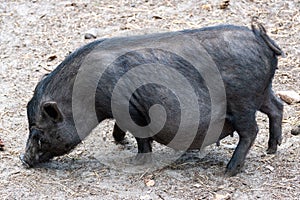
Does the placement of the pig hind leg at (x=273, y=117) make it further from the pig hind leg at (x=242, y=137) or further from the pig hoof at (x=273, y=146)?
the pig hind leg at (x=242, y=137)

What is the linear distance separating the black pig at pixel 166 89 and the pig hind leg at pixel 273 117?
0.43 ft

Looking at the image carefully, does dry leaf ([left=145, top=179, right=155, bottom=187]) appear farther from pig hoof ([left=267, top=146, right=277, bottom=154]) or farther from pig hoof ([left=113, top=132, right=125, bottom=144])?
pig hoof ([left=267, top=146, right=277, bottom=154])

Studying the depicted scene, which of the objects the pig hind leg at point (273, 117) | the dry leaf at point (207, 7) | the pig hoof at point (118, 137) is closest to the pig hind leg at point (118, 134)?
the pig hoof at point (118, 137)

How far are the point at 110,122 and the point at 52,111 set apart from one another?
3.70 feet

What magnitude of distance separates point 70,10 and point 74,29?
48 centimetres

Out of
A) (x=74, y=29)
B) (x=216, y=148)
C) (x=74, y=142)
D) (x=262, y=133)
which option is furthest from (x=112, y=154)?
(x=74, y=29)

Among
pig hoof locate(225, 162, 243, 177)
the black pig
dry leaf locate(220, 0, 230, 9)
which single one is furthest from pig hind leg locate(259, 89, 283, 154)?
dry leaf locate(220, 0, 230, 9)

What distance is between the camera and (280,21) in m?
7.71

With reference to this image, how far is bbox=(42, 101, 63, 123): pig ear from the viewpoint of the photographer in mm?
5000

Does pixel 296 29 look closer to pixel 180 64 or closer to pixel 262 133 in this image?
pixel 262 133

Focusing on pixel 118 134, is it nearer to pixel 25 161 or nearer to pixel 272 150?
pixel 25 161

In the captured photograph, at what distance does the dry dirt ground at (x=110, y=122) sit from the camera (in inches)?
194

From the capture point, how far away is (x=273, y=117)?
17.6ft

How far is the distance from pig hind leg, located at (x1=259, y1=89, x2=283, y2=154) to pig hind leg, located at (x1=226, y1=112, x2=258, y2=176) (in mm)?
316
